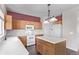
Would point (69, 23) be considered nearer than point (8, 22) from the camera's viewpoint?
No

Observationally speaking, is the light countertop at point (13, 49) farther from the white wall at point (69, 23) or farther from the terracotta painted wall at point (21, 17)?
the white wall at point (69, 23)

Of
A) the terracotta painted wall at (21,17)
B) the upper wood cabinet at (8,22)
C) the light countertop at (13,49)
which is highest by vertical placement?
the terracotta painted wall at (21,17)

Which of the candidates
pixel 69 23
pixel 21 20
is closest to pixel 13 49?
pixel 21 20

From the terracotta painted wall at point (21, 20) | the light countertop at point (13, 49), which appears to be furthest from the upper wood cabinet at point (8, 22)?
the light countertop at point (13, 49)

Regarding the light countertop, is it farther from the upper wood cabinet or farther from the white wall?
the white wall

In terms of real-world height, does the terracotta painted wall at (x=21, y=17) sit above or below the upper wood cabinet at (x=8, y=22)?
above

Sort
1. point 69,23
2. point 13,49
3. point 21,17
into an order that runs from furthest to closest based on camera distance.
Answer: point 69,23 → point 21,17 → point 13,49

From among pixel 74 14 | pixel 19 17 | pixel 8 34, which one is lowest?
pixel 8 34

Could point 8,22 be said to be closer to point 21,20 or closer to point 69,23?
point 21,20

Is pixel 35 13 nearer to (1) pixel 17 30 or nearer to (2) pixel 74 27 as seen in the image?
(1) pixel 17 30

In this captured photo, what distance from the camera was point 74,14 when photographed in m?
2.23

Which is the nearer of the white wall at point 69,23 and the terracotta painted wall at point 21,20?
the terracotta painted wall at point 21,20
